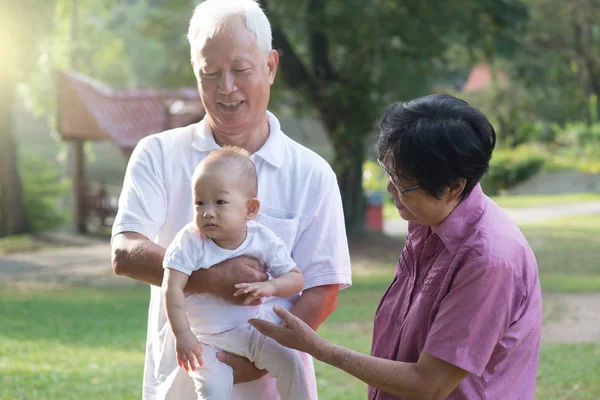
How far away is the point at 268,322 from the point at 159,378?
53cm

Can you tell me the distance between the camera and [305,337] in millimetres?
2658

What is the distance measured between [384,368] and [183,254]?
2.39 feet

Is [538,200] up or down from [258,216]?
down

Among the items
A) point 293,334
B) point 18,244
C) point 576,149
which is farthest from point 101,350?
point 576,149

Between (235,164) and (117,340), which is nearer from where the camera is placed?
(235,164)

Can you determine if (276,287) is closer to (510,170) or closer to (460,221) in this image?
(460,221)

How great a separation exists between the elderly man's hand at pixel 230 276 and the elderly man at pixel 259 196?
0.17m

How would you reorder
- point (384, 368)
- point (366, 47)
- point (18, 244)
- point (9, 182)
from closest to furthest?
point (384, 368) → point (366, 47) → point (18, 244) → point (9, 182)

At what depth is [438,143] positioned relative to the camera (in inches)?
95.4

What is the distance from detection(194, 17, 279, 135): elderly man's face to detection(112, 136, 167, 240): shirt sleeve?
26 centimetres

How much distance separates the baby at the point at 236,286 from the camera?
2770 millimetres

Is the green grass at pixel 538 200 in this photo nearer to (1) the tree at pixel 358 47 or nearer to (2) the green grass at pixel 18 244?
(1) the tree at pixel 358 47

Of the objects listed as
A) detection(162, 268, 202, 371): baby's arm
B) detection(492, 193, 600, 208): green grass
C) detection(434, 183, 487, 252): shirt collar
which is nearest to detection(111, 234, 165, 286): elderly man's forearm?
detection(162, 268, 202, 371): baby's arm

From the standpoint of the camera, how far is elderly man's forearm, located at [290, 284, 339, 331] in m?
2.95
